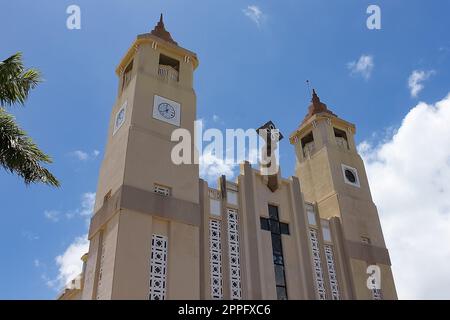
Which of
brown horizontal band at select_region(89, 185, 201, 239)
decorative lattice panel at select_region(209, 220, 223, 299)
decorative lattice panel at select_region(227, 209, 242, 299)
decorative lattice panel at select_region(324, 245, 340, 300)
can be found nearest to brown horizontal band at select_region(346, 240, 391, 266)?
decorative lattice panel at select_region(324, 245, 340, 300)

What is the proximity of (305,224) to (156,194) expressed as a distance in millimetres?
6511

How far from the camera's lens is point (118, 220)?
14.8 meters

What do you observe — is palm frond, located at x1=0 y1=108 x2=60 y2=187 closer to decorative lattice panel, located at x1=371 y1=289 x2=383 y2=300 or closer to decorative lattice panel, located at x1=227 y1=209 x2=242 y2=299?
decorative lattice panel, located at x1=227 y1=209 x2=242 y2=299

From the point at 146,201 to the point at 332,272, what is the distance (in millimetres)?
7923

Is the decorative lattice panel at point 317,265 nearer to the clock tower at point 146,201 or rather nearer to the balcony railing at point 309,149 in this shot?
the clock tower at point 146,201

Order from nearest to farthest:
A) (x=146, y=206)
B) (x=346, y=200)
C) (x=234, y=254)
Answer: (x=146, y=206) → (x=234, y=254) → (x=346, y=200)

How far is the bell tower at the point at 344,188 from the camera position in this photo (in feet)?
64.8

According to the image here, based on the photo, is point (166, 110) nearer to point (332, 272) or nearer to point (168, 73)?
point (168, 73)

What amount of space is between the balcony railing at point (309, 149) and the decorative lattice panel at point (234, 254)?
7.82 metres

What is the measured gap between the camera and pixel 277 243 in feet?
60.2

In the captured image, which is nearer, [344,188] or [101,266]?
[101,266]

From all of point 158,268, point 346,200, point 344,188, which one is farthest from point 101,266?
Result: point 344,188
